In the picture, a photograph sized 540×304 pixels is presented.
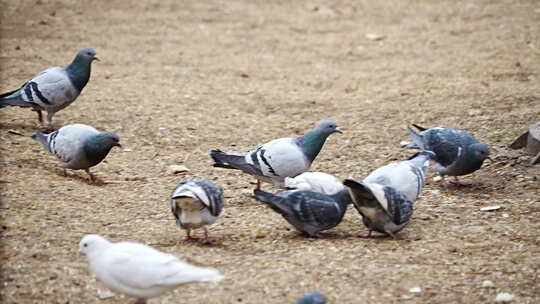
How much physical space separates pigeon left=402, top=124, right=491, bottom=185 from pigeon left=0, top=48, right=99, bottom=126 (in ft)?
10.5

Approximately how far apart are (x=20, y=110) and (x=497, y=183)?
4.70 metres

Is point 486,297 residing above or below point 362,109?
above

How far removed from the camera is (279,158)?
16.9 ft

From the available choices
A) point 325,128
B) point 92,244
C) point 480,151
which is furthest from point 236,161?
point 92,244

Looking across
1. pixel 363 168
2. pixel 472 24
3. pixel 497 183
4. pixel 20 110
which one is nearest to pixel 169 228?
pixel 363 168

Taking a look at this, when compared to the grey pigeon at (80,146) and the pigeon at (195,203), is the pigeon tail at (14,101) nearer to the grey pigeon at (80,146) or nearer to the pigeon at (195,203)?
the grey pigeon at (80,146)

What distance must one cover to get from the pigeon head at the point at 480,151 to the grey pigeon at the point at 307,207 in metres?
1.44

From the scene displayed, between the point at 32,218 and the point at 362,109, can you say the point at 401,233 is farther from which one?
the point at 362,109

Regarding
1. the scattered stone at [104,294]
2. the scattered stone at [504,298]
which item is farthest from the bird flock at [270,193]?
the scattered stone at [504,298]

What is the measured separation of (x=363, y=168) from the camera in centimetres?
602

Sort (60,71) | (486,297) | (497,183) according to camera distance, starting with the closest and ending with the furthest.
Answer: (486,297) → (497,183) → (60,71)

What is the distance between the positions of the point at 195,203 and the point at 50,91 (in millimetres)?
2955

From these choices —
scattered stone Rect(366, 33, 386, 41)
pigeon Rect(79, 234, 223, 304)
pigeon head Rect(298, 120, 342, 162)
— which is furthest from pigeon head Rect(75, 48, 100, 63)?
scattered stone Rect(366, 33, 386, 41)

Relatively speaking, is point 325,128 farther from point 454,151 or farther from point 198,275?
point 198,275
